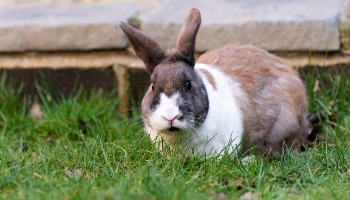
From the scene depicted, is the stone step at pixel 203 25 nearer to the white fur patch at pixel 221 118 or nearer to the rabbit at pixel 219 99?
the rabbit at pixel 219 99

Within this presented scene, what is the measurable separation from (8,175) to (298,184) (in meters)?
1.45

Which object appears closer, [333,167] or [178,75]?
[333,167]

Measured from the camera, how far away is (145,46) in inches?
172

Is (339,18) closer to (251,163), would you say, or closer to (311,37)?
(311,37)

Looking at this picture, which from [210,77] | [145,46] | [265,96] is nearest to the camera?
[145,46]

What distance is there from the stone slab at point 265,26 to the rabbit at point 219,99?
548 millimetres

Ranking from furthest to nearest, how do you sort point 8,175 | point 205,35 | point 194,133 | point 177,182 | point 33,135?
point 205,35
point 33,135
point 194,133
point 8,175
point 177,182

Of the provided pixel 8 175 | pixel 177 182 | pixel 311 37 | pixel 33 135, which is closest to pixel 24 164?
pixel 8 175

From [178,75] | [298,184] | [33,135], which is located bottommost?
[33,135]

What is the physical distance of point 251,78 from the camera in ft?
16.3

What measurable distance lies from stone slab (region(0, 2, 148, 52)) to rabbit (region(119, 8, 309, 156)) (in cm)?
113

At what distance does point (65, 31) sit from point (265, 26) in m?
1.59

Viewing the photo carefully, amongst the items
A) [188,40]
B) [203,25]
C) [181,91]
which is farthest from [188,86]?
[203,25]

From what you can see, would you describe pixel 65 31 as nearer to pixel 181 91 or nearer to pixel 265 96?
pixel 265 96
